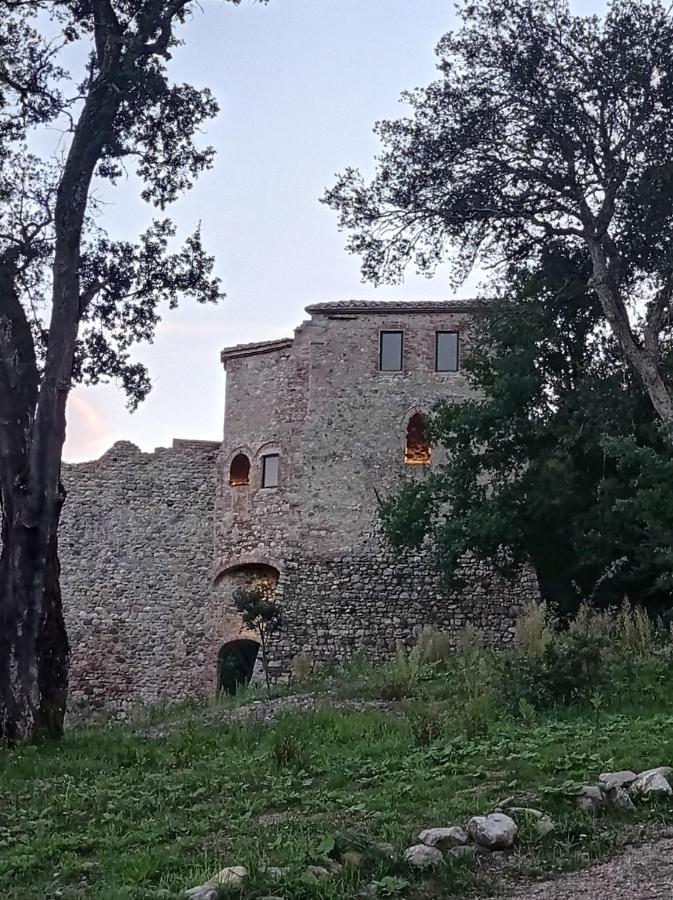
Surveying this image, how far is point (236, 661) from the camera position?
2180 cm

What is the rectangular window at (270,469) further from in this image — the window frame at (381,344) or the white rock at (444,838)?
the white rock at (444,838)

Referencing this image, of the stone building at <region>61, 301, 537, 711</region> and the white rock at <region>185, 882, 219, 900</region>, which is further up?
the stone building at <region>61, 301, 537, 711</region>

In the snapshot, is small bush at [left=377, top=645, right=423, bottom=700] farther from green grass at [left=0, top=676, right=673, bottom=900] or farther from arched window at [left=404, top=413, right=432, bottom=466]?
arched window at [left=404, top=413, right=432, bottom=466]

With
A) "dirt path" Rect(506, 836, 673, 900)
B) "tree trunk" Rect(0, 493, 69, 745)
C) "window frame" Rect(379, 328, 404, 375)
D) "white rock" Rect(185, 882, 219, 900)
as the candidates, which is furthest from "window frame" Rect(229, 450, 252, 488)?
"white rock" Rect(185, 882, 219, 900)

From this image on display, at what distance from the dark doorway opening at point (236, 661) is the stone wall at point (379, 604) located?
2.05 m

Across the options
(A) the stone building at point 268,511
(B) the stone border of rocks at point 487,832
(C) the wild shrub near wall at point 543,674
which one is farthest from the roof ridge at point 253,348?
(B) the stone border of rocks at point 487,832

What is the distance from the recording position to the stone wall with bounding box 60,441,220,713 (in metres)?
21.8

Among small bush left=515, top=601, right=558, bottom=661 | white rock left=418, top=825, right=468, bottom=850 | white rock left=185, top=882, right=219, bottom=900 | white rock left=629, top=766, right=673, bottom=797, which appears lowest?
white rock left=185, top=882, right=219, bottom=900

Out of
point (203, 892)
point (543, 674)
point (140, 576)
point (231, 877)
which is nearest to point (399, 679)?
point (543, 674)

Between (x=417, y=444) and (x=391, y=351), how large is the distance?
2081 millimetres

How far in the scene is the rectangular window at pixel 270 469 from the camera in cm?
2180

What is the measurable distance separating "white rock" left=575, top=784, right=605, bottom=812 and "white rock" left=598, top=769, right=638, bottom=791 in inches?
4.0

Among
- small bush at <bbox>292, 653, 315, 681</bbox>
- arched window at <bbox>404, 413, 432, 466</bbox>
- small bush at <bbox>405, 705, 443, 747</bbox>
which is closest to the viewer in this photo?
small bush at <bbox>405, 705, 443, 747</bbox>

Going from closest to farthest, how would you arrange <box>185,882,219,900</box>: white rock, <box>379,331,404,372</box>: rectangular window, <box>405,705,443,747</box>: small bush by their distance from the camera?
1. <box>185,882,219,900</box>: white rock
2. <box>405,705,443,747</box>: small bush
3. <box>379,331,404,372</box>: rectangular window
